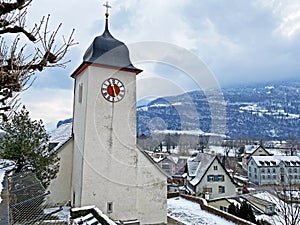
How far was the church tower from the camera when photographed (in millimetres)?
11375

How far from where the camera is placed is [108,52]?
12.1 metres

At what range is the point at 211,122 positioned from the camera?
36.7ft

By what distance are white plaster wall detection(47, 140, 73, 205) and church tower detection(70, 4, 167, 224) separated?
257mm

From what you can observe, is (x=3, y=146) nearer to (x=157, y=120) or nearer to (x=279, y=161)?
(x=157, y=120)

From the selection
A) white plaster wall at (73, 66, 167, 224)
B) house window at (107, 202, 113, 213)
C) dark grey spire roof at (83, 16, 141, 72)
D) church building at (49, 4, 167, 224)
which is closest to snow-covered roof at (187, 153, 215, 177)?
church building at (49, 4, 167, 224)

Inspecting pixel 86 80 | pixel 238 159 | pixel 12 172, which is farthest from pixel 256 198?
pixel 238 159

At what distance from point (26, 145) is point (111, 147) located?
3399 mm

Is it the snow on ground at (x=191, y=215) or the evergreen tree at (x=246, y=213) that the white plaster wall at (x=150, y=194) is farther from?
the evergreen tree at (x=246, y=213)

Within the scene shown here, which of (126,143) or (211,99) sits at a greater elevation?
(211,99)

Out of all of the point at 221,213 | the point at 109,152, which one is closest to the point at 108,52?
the point at 109,152

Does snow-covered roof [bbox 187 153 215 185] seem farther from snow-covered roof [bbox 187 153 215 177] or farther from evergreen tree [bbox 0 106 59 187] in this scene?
evergreen tree [bbox 0 106 59 187]

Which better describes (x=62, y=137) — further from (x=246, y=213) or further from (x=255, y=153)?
(x=255, y=153)

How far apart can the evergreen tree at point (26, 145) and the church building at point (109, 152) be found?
1.60 m

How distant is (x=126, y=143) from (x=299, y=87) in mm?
208822
